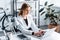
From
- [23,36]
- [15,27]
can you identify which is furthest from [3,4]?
[23,36]

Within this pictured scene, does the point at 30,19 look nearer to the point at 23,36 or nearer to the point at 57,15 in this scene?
the point at 23,36

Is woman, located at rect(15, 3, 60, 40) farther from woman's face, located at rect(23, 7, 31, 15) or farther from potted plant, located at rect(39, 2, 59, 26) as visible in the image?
potted plant, located at rect(39, 2, 59, 26)

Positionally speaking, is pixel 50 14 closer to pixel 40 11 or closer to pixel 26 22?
pixel 40 11

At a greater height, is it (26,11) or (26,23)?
(26,11)

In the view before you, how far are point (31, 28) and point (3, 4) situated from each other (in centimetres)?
58

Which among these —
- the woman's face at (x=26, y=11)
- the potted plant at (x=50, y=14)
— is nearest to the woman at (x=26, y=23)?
the woman's face at (x=26, y=11)

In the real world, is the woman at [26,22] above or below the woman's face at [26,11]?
below

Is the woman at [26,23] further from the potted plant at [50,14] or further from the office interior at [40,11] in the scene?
the potted plant at [50,14]

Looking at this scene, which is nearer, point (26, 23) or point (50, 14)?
point (26, 23)

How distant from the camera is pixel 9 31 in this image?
2078 millimetres

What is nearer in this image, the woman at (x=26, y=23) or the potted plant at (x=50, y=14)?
the woman at (x=26, y=23)

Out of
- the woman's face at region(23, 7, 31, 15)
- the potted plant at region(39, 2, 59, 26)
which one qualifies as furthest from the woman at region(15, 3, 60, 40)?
the potted plant at region(39, 2, 59, 26)

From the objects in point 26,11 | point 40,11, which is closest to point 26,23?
point 26,11

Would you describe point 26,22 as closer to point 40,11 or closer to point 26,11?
point 26,11
